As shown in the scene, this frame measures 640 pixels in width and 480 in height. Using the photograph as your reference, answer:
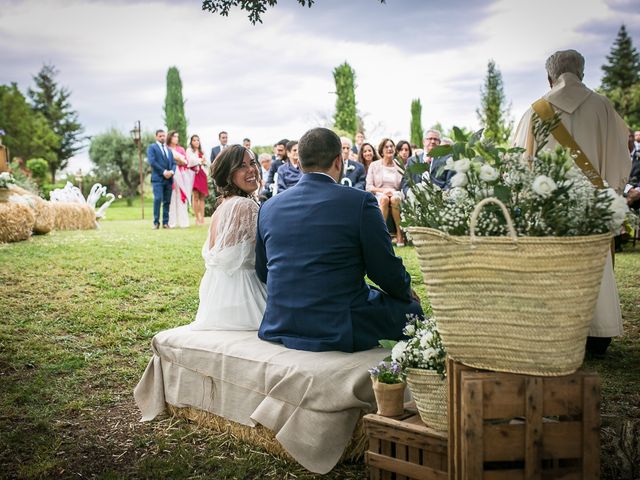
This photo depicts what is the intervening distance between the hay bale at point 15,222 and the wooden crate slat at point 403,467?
33.6 feet

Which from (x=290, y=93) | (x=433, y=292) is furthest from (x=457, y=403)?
(x=290, y=93)

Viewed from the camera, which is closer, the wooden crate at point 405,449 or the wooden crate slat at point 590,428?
the wooden crate slat at point 590,428

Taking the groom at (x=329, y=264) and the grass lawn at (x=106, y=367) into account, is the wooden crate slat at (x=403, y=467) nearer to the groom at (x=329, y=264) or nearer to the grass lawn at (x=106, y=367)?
the grass lawn at (x=106, y=367)

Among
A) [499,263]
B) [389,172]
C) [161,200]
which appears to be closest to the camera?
[499,263]

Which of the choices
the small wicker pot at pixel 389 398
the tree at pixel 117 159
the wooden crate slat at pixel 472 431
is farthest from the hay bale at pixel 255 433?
the tree at pixel 117 159

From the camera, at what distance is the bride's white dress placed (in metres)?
4.55

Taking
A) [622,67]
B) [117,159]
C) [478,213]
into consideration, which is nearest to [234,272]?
[478,213]

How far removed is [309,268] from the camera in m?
3.75

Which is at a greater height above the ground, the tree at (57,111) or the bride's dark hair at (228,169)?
the tree at (57,111)

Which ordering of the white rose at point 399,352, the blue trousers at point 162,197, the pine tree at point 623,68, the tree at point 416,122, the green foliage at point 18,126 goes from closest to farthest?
the white rose at point 399,352 < the blue trousers at point 162,197 < the tree at point 416,122 < the green foliage at point 18,126 < the pine tree at point 623,68

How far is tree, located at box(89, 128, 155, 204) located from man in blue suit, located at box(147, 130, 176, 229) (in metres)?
23.8

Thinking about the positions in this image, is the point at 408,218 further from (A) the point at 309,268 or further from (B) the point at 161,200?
(B) the point at 161,200

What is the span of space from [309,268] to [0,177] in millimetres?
10524

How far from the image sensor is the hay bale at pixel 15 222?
38.0 feet
